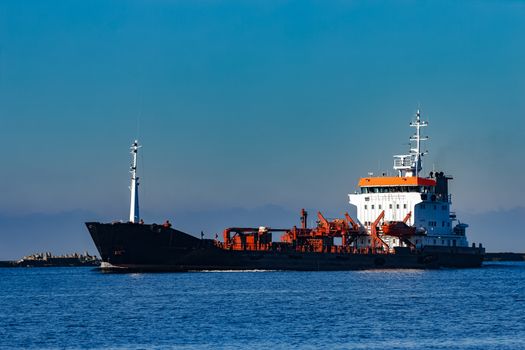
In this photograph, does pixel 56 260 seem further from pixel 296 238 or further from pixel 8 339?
pixel 8 339

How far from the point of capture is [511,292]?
69.1 meters

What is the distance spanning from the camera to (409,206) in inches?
3625

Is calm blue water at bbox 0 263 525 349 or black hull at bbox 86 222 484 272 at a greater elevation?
black hull at bbox 86 222 484 272

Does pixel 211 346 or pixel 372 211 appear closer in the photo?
pixel 211 346

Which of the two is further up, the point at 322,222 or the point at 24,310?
the point at 322,222

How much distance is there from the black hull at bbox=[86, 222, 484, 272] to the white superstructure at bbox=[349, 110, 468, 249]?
1417 millimetres

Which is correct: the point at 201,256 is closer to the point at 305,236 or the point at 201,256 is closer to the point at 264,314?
the point at 305,236

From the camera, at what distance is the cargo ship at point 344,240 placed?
80.9 metres

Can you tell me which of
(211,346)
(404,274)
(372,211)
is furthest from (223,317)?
(372,211)

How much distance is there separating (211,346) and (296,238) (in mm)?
49012

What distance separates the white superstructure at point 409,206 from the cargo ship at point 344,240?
83 millimetres

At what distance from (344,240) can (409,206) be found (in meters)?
6.08

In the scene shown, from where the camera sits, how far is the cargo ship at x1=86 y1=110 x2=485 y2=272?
80.9 metres

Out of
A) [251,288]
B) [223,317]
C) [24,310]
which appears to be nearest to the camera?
[223,317]
